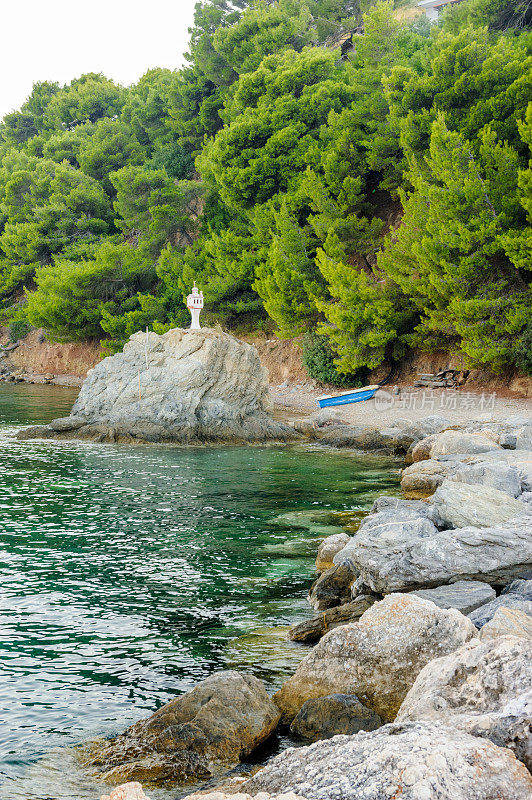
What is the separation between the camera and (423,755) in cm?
318

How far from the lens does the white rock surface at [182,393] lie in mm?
21391

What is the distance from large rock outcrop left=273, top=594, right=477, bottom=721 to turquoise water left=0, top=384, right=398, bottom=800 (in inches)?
29.9

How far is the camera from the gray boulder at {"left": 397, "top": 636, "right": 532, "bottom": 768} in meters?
3.42

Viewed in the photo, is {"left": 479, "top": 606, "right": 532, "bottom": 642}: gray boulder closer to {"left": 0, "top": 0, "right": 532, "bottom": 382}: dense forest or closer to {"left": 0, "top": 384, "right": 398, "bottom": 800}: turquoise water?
{"left": 0, "top": 384, "right": 398, "bottom": 800}: turquoise water

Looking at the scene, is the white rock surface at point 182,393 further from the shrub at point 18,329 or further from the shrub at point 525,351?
the shrub at point 18,329

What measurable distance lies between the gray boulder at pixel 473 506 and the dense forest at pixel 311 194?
1460 centimetres

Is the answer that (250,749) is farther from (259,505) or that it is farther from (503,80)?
(503,80)

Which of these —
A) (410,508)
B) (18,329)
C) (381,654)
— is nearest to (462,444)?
(410,508)

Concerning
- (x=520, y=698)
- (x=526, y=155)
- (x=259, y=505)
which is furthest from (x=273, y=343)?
(x=520, y=698)

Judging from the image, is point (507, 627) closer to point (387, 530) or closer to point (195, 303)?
point (387, 530)

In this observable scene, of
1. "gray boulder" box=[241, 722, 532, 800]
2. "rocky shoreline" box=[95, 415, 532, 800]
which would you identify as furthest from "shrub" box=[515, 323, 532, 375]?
"gray boulder" box=[241, 722, 532, 800]

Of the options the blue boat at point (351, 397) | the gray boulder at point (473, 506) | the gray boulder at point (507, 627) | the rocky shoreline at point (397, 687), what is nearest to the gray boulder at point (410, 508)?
the rocky shoreline at point (397, 687)

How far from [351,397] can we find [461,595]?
67.4 ft

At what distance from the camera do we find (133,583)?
8.83 metres
